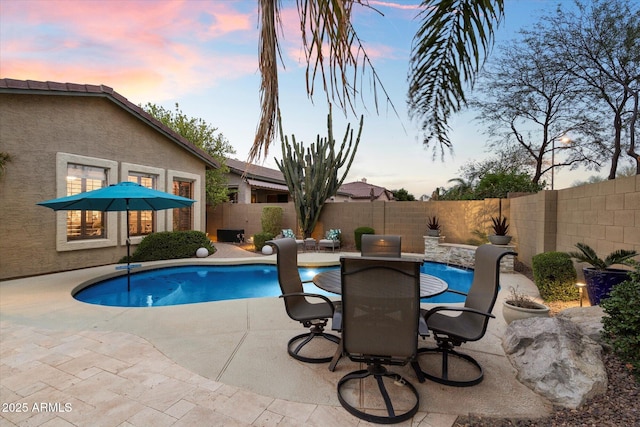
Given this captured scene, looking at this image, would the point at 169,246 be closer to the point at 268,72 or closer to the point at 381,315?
the point at 381,315

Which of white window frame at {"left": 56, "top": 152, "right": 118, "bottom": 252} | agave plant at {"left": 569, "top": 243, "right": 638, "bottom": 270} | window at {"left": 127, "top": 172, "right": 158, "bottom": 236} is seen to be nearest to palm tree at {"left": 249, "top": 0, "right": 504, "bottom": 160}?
agave plant at {"left": 569, "top": 243, "right": 638, "bottom": 270}

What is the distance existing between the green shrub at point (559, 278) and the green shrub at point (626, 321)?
2701mm

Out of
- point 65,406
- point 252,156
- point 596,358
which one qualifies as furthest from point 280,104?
point 596,358

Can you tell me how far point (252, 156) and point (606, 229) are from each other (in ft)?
20.3

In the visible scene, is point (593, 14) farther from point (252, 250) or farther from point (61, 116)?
point (61, 116)

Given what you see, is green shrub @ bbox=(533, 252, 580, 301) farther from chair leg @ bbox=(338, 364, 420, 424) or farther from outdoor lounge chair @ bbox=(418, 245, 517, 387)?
chair leg @ bbox=(338, 364, 420, 424)

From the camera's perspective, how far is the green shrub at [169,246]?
9.55 meters

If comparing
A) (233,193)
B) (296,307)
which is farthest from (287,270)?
(233,193)

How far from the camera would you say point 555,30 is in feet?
35.7

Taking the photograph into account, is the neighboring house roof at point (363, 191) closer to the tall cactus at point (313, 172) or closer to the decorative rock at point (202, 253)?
the tall cactus at point (313, 172)

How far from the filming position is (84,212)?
862 centimetres

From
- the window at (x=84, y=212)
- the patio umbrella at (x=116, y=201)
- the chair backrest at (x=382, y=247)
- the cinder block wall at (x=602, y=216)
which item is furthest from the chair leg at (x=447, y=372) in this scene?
the window at (x=84, y=212)

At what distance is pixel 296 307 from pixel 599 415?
8.93 ft

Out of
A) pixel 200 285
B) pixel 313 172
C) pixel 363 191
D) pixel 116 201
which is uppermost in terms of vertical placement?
pixel 363 191
